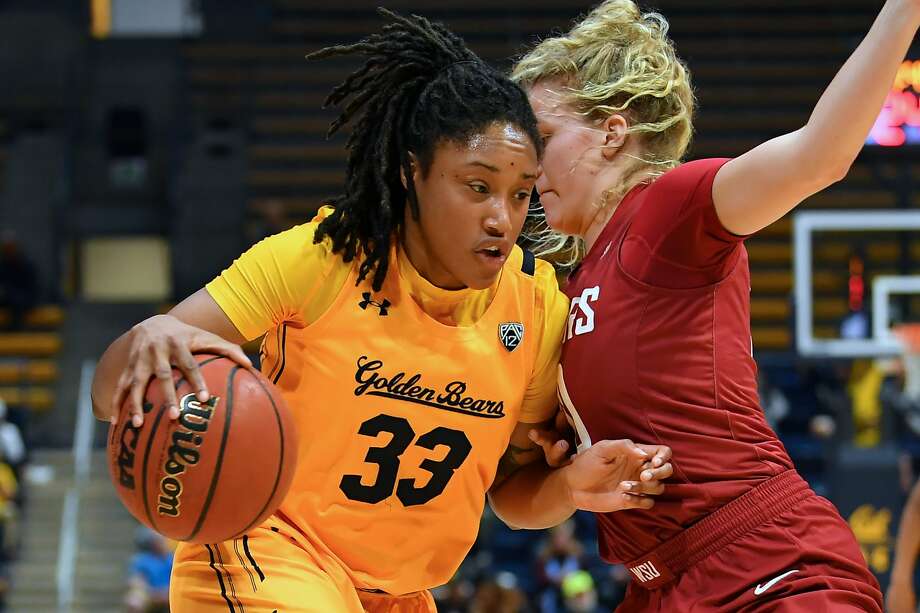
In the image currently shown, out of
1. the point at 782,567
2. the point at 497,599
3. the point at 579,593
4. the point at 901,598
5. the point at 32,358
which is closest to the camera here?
the point at 782,567

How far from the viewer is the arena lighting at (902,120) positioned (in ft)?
32.6

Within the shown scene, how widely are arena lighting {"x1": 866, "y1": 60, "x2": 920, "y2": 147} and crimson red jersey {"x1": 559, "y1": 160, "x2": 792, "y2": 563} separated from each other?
7.69 metres

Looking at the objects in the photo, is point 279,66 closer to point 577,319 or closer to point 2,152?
point 2,152

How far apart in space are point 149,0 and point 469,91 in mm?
15540

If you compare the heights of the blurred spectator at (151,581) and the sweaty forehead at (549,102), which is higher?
the sweaty forehead at (549,102)

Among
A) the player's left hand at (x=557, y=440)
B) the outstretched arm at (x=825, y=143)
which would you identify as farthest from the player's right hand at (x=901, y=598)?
the outstretched arm at (x=825, y=143)

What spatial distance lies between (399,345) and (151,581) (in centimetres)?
746

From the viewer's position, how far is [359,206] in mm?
2973

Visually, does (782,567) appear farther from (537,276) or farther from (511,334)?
(537,276)

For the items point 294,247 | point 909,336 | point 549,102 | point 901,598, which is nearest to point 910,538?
point 901,598

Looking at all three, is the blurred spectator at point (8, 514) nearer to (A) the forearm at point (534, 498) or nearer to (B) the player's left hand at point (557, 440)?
(A) the forearm at point (534, 498)

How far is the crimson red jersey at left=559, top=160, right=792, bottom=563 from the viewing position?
2695 mm

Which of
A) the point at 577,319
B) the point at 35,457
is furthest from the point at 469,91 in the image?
the point at 35,457

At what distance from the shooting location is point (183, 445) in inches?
97.2
